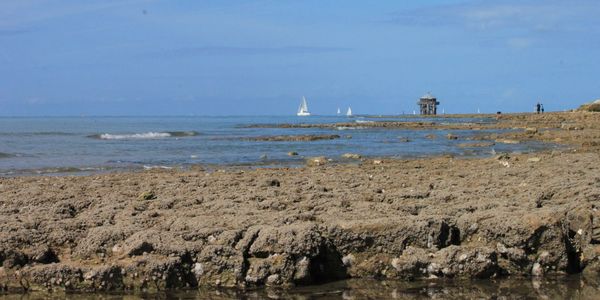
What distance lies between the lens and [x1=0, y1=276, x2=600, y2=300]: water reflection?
6.47 meters

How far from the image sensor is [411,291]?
6676 millimetres

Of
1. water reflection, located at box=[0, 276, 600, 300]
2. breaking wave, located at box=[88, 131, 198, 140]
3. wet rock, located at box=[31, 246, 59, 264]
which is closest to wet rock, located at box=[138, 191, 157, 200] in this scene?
wet rock, located at box=[31, 246, 59, 264]

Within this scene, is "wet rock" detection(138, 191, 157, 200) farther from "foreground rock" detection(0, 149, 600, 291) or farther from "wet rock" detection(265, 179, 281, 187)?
"wet rock" detection(265, 179, 281, 187)

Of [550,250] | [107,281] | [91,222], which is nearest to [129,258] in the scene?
[107,281]

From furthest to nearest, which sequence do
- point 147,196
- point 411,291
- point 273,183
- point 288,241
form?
point 273,183
point 147,196
point 288,241
point 411,291

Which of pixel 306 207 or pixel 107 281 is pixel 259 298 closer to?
pixel 107 281

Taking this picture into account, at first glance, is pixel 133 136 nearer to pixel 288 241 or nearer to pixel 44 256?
pixel 44 256

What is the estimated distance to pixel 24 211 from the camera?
8305mm

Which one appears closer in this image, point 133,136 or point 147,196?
point 147,196

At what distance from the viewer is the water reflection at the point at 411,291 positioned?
647 cm

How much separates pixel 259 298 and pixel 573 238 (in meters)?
3.85

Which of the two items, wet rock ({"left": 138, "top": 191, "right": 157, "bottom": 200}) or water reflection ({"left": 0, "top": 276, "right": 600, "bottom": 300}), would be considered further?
wet rock ({"left": 138, "top": 191, "right": 157, "bottom": 200})

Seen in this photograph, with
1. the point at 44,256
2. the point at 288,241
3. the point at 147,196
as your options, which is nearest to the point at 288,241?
the point at 288,241

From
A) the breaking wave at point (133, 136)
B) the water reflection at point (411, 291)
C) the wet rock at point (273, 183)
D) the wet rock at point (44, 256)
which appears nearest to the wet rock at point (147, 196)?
the wet rock at point (273, 183)
